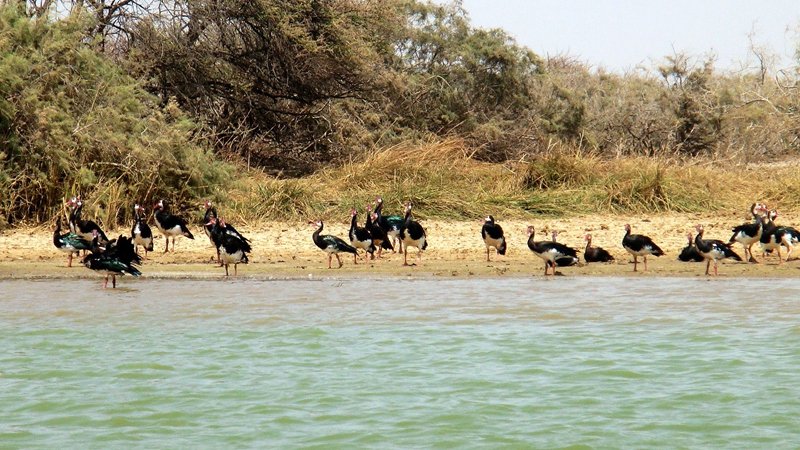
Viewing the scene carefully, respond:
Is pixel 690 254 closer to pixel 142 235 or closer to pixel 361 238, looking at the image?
pixel 361 238

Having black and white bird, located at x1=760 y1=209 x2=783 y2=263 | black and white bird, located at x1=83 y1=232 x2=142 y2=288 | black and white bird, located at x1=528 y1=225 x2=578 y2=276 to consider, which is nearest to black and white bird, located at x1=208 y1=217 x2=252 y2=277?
black and white bird, located at x1=83 y1=232 x2=142 y2=288

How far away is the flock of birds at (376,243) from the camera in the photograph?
48.6 feet

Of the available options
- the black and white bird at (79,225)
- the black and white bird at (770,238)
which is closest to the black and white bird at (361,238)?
the black and white bird at (79,225)

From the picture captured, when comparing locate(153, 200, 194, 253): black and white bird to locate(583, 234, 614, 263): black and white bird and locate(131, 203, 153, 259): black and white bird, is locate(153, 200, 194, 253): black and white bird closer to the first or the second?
locate(131, 203, 153, 259): black and white bird

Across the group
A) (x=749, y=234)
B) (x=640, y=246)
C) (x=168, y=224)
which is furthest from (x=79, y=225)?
(x=749, y=234)

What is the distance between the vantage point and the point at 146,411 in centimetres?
894

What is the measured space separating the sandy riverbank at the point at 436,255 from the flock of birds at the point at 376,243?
0.19 meters

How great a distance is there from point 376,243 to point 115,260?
3.65 m

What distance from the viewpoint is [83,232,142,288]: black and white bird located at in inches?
561

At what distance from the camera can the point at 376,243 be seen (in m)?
16.2

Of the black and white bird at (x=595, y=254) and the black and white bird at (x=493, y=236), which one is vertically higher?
the black and white bird at (x=493, y=236)

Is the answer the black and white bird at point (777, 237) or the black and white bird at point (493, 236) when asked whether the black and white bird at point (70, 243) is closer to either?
the black and white bird at point (493, 236)

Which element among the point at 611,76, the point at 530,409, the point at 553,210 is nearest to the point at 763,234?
the point at 553,210

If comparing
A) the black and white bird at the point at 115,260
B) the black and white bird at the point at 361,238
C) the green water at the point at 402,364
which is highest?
the black and white bird at the point at 361,238
